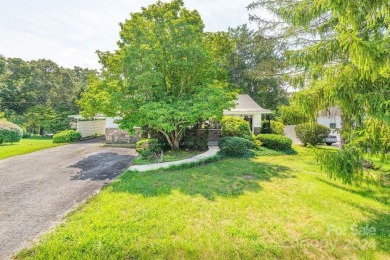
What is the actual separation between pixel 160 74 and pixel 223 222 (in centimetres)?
756

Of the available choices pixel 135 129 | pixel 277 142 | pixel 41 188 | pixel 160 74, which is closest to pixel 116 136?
pixel 135 129

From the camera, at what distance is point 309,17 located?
17.4 feet

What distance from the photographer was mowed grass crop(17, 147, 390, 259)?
11.3 feet

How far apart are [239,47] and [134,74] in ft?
83.8

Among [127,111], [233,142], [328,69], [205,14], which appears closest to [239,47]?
[205,14]

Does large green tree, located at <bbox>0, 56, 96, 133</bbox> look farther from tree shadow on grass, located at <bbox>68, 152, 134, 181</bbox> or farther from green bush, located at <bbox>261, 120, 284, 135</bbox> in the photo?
green bush, located at <bbox>261, 120, 284, 135</bbox>

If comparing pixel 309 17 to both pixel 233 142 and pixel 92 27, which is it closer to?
pixel 233 142

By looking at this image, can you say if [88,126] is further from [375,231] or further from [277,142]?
[375,231]

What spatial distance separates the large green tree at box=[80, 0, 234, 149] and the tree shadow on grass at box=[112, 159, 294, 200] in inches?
100

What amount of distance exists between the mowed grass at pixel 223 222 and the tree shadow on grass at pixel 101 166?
45.7 inches

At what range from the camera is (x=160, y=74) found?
32.1 ft

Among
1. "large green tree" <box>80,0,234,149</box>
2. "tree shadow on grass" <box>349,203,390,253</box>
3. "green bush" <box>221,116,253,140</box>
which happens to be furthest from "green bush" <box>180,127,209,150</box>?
"tree shadow on grass" <box>349,203,390,253</box>

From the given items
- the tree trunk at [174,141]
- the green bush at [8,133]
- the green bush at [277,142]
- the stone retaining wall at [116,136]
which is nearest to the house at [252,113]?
the green bush at [277,142]

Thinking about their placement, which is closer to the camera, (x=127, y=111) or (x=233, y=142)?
(x=127, y=111)
